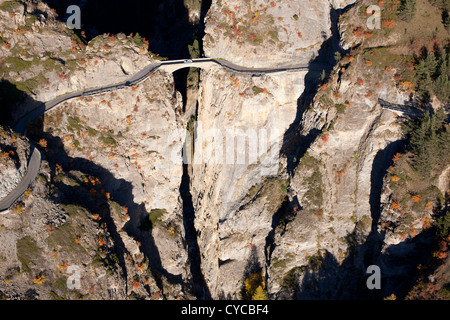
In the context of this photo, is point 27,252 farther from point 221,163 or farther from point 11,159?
point 221,163

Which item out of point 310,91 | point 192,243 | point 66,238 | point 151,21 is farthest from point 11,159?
point 151,21

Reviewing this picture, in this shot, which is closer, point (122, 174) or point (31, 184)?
point (31, 184)

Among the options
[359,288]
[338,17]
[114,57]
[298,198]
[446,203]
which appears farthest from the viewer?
[338,17]

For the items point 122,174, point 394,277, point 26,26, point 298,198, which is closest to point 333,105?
point 298,198

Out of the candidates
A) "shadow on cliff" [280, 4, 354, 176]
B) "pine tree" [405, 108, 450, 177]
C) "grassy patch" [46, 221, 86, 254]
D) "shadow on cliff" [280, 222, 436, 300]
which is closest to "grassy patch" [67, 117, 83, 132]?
"grassy patch" [46, 221, 86, 254]

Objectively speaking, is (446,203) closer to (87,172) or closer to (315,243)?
(315,243)

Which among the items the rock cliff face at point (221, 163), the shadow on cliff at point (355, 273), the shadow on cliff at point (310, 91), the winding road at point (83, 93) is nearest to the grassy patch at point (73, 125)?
the rock cliff face at point (221, 163)
